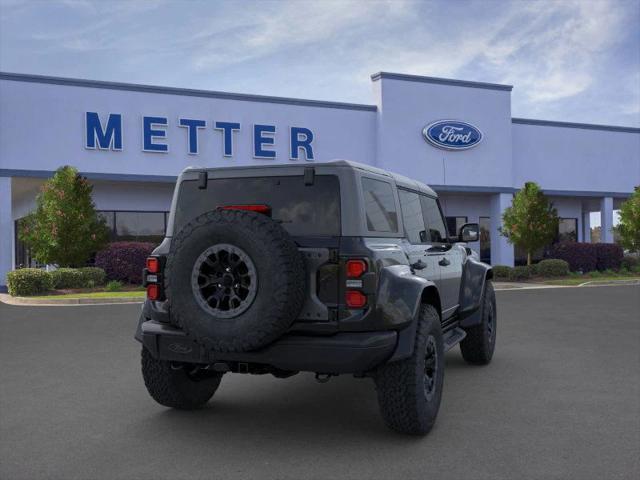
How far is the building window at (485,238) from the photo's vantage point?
31.3 metres

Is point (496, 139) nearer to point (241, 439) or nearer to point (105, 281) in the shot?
point (105, 281)

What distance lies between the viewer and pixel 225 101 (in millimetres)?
25078

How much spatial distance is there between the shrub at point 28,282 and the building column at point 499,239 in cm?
1939

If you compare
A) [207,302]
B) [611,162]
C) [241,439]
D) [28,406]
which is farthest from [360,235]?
[611,162]

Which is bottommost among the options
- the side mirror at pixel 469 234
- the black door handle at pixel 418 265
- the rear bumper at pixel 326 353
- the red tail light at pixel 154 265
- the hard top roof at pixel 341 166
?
the rear bumper at pixel 326 353

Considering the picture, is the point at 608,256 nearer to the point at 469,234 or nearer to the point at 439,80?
the point at 439,80

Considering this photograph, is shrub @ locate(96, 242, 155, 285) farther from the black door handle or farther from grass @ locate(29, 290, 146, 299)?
the black door handle

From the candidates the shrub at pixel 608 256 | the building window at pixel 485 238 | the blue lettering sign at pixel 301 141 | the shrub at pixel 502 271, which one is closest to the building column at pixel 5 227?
the blue lettering sign at pixel 301 141

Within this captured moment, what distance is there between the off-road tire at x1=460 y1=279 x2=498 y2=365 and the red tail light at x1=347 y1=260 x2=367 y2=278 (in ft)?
11.3

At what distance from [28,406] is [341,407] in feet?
9.39

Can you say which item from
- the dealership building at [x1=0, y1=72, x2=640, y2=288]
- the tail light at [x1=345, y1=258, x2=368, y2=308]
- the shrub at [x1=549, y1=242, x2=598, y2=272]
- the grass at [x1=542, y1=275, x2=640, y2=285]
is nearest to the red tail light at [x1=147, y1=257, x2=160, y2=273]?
the tail light at [x1=345, y1=258, x2=368, y2=308]

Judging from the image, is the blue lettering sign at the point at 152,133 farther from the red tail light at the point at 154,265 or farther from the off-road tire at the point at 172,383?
the red tail light at the point at 154,265

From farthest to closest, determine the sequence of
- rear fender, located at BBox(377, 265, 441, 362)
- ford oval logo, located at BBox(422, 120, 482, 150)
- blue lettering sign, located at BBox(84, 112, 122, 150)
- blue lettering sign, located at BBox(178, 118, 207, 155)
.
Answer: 1. ford oval logo, located at BBox(422, 120, 482, 150)
2. blue lettering sign, located at BBox(178, 118, 207, 155)
3. blue lettering sign, located at BBox(84, 112, 122, 150)
4. rear fender, located at BBox(377, 265, 441, 362)

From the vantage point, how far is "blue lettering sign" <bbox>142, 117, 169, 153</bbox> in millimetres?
23812
